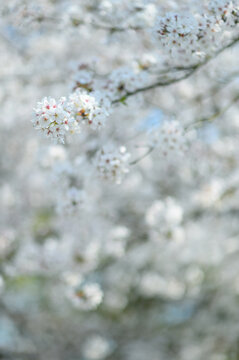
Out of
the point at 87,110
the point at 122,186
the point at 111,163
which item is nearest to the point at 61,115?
the point at 87,110

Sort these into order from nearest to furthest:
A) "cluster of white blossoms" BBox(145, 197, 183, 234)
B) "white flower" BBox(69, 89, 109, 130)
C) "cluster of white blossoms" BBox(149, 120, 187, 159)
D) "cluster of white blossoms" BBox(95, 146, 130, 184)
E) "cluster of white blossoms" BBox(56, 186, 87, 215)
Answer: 1. "white flower" BBox(69, 89, 109, 130)
2. "cluster of white blossoms" BBox(95, 146, 130, 184)
3. "cluster of white blossoms" BBox(149, 120, 187, 159)
4. "cluster of white blossoms" BBox(56, 186, 87, 215)
5. "cluster of white blossoms" BBox(145, 197, 183, 234)

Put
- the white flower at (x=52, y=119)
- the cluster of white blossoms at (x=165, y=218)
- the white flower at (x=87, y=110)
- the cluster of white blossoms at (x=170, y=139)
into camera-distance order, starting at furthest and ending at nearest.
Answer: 1. the cluster of white blossoms at (x=165, y=218)
2. the cluster of white blossoms at (x=170, y=139)
3. the white flower at (x=87, y=110)
4. the white flower at (x=52, y=119)

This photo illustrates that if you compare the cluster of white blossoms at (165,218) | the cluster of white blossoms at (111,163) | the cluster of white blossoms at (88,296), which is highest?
the cluster of white blossoms at (111,163)

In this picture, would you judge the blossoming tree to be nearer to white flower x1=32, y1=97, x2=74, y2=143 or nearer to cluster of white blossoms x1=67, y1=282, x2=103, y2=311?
cluster of white blossoms x1=67, y1=282, x2=103, y2=311

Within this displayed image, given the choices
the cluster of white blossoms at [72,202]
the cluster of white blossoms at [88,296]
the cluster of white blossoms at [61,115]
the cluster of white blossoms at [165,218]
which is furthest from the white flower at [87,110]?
the cluster of white blossoms at [88,296]

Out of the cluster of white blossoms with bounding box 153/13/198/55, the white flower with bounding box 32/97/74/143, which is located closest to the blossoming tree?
the cluster of white blossoms with bounding box 153/13/198/55

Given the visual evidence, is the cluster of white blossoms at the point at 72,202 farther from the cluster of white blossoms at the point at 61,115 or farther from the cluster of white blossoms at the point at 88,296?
the cluster of white blossoms at the point at 61,115
